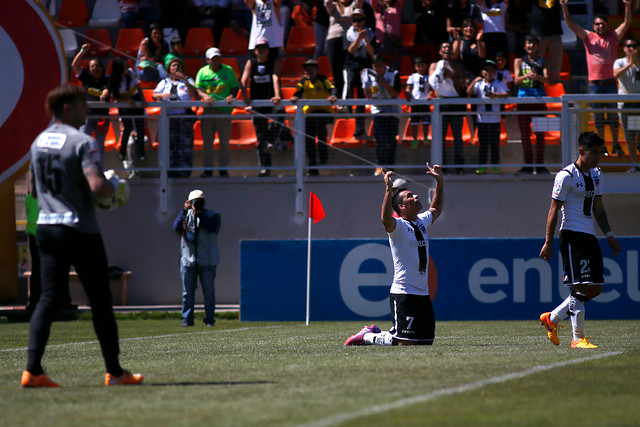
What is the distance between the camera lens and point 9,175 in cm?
966

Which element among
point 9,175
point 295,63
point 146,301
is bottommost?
point 146,301

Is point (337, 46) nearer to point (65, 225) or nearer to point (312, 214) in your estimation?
point (312, 214)

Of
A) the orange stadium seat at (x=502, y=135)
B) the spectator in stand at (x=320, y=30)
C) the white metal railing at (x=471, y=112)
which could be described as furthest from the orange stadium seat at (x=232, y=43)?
the orange stadium seat at (x=502, y=135)

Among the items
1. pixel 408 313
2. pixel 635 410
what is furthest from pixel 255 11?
pixel 635 410

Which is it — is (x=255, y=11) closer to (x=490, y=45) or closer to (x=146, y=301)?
(x=490, y=45)

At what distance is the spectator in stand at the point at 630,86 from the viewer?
17.7m

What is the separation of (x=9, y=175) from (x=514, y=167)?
10892 mm

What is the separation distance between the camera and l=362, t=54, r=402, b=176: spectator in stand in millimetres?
18078

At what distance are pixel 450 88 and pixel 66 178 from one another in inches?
492

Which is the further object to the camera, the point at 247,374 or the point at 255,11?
the point at 255,11

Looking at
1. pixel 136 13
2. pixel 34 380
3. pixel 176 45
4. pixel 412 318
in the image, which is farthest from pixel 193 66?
pixel 34 380

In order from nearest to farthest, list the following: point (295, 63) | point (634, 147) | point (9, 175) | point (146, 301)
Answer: point (9, 175), point (634, 147), point (146, 301), point (295, 63)

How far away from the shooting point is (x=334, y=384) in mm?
7004

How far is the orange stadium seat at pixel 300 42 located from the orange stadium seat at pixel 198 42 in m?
1.69
